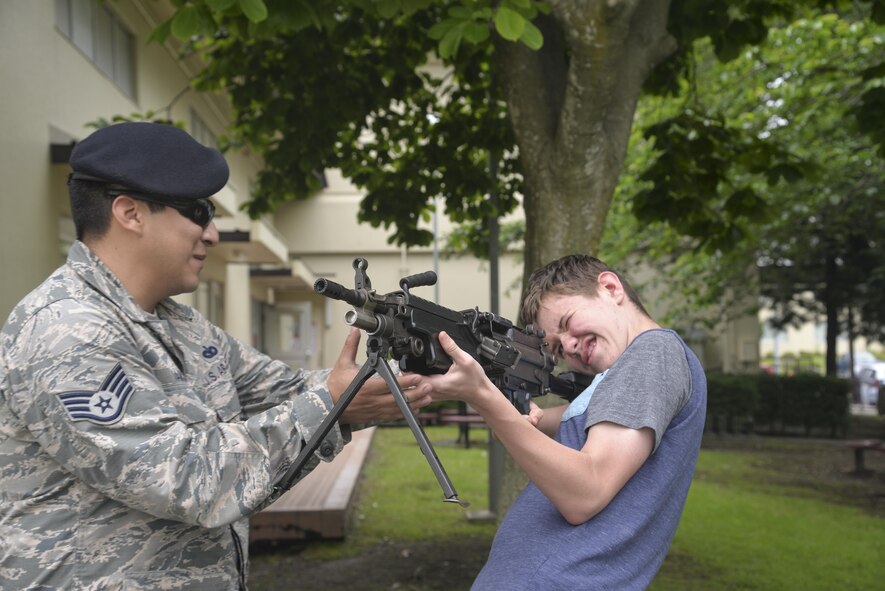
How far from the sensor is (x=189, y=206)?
2.27 m

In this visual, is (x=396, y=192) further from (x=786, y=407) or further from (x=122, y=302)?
(x=786, y=407)

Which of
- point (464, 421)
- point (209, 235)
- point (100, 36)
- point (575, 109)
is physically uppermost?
point (100, 36)

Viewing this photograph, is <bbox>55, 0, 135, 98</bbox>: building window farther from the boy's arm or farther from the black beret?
the boy's arm

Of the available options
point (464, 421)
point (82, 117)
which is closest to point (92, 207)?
point (82, 117)

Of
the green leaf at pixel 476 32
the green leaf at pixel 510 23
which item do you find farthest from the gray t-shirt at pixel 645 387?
the green leaf at pixel 476 32

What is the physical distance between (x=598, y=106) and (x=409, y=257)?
20266 millimetres

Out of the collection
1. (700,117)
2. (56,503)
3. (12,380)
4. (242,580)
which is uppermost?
(700,117)

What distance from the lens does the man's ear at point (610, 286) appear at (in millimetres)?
2232

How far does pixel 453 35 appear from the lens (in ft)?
14.7

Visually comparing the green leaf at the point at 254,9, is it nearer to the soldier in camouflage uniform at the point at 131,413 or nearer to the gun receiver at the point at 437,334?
the soldier in camouflage uniform at the point at 131,413

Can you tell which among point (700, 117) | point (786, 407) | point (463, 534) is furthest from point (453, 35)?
point (786, 407)

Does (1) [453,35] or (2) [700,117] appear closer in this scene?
(1) [453,35]

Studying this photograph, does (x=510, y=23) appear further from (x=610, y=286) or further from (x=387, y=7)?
(x=610, y=286)

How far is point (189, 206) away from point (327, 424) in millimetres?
713
